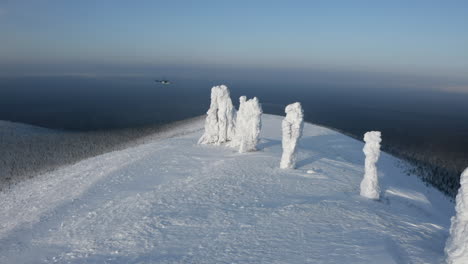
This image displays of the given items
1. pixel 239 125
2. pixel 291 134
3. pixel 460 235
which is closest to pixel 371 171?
pixel 291 134

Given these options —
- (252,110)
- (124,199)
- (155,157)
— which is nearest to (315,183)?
(252,110)

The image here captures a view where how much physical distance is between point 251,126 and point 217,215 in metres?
14.2

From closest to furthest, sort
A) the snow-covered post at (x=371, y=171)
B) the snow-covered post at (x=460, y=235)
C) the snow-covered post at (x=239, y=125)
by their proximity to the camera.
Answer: the snow-covered post at (x=460, y=235) < the snow-covered post at (x=371, y=171) < the snow-covered post at (x=239, y=125)

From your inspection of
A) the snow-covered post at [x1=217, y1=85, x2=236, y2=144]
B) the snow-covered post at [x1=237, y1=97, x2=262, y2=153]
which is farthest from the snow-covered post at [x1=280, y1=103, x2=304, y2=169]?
the snow-covered post at [x1=217, y1=85, x2=236, y2=144]

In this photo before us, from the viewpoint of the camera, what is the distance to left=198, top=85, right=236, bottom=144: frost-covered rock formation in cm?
3391

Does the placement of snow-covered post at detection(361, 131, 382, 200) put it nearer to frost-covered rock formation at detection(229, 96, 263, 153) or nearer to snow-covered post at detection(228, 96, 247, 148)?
frost-covered rock formation at detection(229, 96, 263, 153)

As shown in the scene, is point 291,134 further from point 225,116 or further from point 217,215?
point 217,215

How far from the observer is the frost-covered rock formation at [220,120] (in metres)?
33.9

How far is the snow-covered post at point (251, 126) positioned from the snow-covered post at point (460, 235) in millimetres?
19006

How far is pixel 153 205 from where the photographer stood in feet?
57.6

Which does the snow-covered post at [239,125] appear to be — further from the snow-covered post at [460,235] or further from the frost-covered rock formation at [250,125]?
the snow-covered post at [460,235]

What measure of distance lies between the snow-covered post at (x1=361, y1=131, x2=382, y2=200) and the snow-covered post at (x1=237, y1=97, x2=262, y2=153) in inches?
422

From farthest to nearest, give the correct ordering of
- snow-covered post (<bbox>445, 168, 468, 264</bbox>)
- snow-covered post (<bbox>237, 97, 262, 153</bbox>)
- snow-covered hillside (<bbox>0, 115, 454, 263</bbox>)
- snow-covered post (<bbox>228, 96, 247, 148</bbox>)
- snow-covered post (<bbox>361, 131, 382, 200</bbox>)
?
snow-covered post (<bbox>228, 96, 247, 148</bbox>), snow-covered post (<bbox>237, 97, 262, 153</bbox>), snow-covered post (<bbox>361, 131, 382, 200</bbox>), snow-covered hillside (<bbox>0, 115, 454, 263</bbox>), snow-covered post (<bbox>445, 168, 468, 264</bbox>)

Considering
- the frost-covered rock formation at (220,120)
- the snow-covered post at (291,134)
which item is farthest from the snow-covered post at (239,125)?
the snow-covered post at (291,134)
